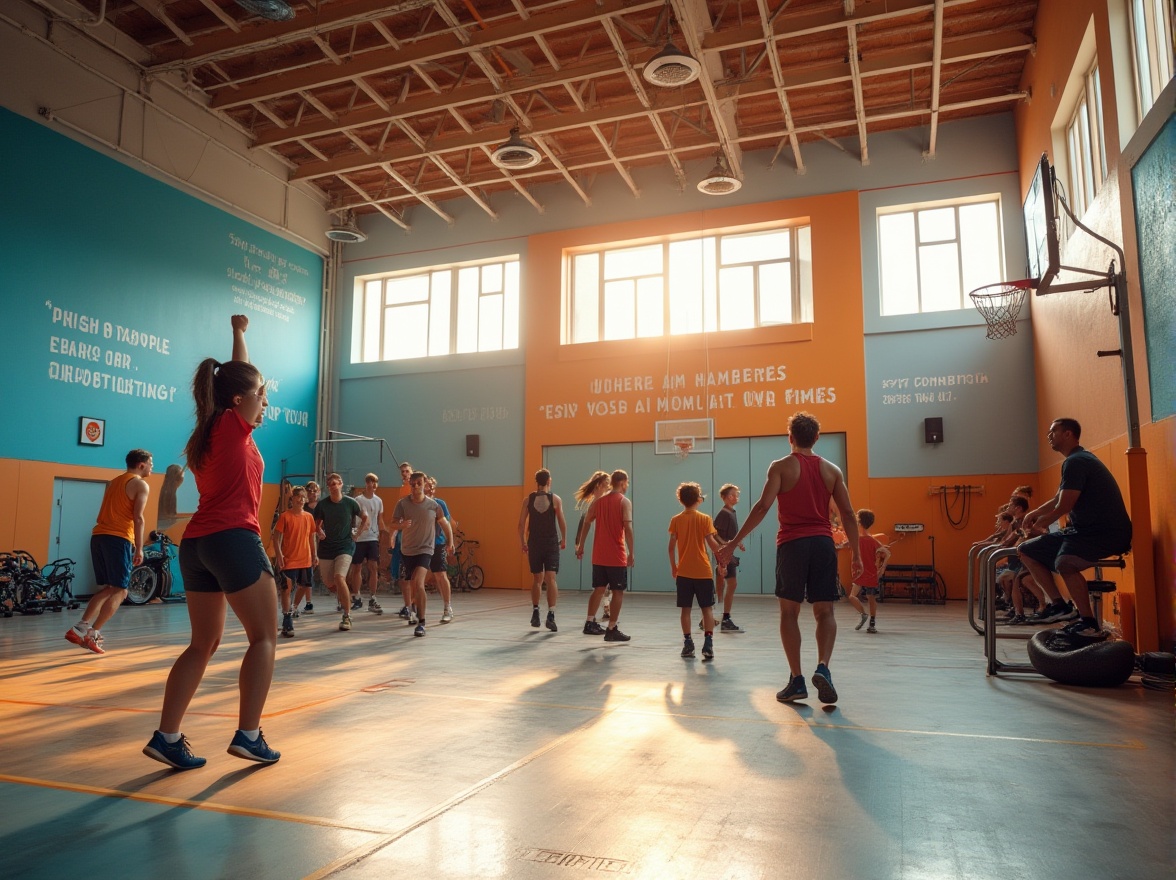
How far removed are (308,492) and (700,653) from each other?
16.8ft

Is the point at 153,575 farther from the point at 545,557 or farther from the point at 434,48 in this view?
the point at 434,48

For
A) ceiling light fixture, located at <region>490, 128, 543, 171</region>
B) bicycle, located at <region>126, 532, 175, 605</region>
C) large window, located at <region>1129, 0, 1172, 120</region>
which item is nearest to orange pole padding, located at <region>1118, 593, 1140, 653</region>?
large window, located at <region>1129, 0, 1172, 120</region>

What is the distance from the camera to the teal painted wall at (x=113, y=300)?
12156 millimetres

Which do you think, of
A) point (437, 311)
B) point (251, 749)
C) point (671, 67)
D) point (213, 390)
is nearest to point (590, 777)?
point (251, 749)

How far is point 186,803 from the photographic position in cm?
292

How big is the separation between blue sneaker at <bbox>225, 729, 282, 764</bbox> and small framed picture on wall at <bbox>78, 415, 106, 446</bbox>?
11.7 m

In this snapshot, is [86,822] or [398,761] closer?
[86,822]

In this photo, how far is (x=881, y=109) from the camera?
48.4 feet

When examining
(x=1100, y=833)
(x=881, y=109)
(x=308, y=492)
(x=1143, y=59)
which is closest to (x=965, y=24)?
(x=881, y=109)

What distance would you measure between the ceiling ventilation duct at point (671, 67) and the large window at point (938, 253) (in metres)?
6.32

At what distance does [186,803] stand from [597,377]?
14.0 meters

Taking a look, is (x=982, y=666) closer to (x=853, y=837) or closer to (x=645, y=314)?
(x=853, y=837)

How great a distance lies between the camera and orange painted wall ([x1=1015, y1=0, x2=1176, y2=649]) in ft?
20.3

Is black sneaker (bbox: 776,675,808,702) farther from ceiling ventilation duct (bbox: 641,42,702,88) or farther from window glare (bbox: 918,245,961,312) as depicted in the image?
window glare (bbox: 918,245,961,312)
